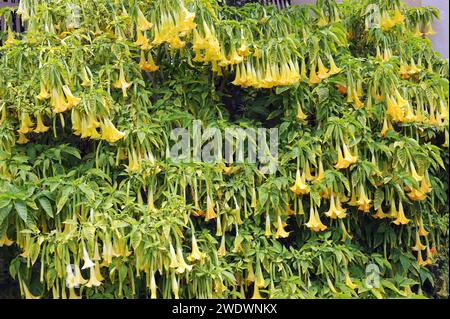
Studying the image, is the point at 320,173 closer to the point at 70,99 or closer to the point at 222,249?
the point at 222,249

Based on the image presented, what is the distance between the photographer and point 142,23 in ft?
11.3

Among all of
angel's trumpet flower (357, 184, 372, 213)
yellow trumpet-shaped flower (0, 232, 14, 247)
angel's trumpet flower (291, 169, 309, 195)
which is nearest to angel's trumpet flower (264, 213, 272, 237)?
angel's trumpet flower (291, 169, 309, 195)

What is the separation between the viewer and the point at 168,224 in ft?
9.68

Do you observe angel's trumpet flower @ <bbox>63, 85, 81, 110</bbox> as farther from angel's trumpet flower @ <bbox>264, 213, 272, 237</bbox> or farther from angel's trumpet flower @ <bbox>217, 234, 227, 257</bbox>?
angel's trumpet flower @ <bbox>264, 213, 272, 237</bbox>

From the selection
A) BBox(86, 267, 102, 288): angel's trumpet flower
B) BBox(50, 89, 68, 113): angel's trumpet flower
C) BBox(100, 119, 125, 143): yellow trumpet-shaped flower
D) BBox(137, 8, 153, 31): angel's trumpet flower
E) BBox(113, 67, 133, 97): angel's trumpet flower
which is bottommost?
BBox(86, 267, 102, 288): angel's trumpet flower

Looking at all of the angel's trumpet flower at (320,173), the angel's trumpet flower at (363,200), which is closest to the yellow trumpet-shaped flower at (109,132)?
the angel's trumpet flower at (320,173)

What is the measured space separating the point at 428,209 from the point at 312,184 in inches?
45.3

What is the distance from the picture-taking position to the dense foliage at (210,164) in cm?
302

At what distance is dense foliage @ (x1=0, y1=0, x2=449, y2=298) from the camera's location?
3.02 metres

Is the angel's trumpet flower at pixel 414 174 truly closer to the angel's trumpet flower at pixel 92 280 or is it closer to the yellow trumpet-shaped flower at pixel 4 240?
the angel's trumpet flower at pixel 92 280

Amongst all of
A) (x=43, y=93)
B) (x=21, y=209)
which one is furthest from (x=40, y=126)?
(x=21, y=209)

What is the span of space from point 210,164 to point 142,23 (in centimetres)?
100

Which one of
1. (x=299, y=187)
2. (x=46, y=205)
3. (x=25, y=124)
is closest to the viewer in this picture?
(x=46, y=205)

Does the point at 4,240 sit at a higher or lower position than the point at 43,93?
lower
